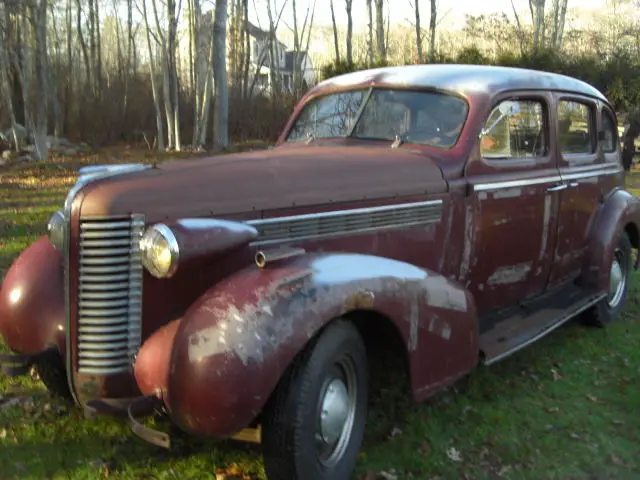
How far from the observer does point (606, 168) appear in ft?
17.9

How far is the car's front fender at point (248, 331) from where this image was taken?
2439mm

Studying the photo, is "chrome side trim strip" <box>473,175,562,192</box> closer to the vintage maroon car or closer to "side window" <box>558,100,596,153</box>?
the vintage maroon car

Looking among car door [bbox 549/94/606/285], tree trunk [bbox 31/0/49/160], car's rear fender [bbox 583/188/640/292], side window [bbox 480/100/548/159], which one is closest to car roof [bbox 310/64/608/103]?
side window [bbox 480/100/548/159]

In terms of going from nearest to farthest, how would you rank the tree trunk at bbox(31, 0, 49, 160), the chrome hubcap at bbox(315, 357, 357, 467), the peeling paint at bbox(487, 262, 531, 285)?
the chrome hubcap at bbox(315, 357, 357, 467)
the peeling paint at bbox(487, 262, 531, 285)
the tree trunk at bbox(31, 0, 49, 160)

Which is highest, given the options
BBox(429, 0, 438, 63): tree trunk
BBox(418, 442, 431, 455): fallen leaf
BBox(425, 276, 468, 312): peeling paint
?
BBox(429, 0, 438, 63): tree trunk

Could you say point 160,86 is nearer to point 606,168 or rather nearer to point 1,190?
point 1,190

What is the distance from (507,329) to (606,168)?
2098 millimetres

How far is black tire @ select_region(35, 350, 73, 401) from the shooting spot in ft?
10.0

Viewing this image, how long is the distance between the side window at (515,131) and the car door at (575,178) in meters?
0.21

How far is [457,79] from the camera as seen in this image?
431 cm

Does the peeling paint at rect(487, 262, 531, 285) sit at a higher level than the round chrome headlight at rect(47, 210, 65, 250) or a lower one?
lower

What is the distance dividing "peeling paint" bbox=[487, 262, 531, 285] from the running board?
0.83ft

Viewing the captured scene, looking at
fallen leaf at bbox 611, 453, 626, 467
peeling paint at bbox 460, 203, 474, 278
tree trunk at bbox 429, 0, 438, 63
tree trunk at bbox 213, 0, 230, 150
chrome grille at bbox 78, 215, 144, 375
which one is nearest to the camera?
chrome grille at bbox 78, 215, 144, 375

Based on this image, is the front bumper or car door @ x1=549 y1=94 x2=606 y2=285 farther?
car door @ x1=549 y1=94 x2=606 y2=285
